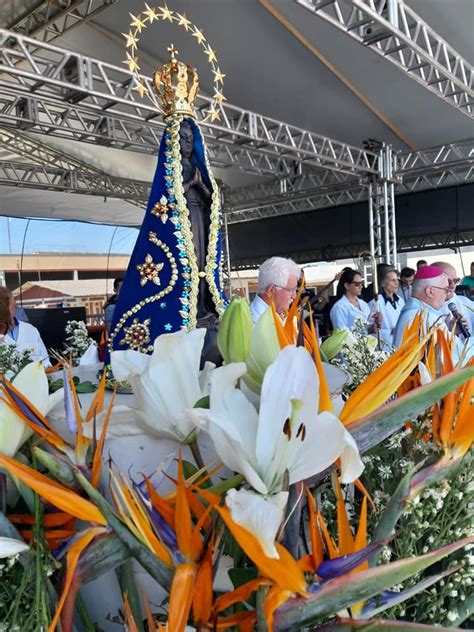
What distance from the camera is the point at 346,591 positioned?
0.26m

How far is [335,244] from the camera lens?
8.66m

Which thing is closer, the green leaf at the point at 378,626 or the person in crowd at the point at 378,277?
the green leaf at the point at 378,626

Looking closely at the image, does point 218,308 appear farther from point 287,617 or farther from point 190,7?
point 190,7

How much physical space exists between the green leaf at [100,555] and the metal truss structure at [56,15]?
5.20 m

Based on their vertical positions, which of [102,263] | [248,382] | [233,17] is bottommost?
[248,382]

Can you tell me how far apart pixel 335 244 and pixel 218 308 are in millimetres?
7704

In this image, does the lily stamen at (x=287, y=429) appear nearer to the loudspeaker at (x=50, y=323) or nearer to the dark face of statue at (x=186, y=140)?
the dark face of statue at (x=186, y=140)

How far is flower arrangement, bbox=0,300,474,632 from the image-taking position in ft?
0.90

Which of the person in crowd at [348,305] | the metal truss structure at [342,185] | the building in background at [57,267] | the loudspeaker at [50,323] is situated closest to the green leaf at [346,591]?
the person in crowd at [348,305]

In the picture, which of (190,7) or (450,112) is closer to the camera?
(190,7)

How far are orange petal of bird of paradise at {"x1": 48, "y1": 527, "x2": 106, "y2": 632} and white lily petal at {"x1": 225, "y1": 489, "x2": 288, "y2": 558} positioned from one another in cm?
9

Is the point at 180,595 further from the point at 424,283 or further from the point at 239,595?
the point at 424,283

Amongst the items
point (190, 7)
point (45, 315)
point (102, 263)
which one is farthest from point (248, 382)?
point (102, 263)

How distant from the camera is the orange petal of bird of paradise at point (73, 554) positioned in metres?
0.30
